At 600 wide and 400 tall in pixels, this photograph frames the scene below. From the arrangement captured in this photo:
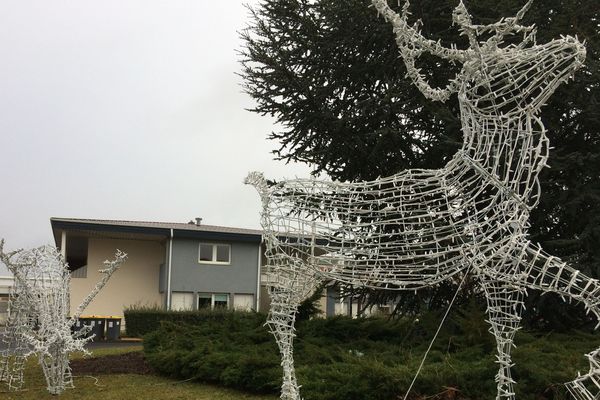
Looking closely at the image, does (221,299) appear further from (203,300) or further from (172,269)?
(172,269)

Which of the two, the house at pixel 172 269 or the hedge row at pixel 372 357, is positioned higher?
the house at pixel 172 269

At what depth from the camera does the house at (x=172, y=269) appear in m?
25.1

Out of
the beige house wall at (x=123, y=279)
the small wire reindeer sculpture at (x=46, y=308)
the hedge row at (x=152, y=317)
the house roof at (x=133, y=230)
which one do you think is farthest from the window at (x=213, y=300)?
the small wire reindeer sculpture at (x=46, y=308)

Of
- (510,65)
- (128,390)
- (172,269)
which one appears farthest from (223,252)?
(510,65)

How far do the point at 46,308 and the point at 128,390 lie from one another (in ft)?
5.30

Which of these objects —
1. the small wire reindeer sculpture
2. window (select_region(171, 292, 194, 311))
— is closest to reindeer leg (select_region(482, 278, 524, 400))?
the small wire reindeer sculpture

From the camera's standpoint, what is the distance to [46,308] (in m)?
8.02

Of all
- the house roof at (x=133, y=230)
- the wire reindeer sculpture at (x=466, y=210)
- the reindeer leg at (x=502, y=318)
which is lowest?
the reindeer leg at (x=502, y=318)

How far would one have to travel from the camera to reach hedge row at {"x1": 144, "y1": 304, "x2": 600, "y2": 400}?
640cm

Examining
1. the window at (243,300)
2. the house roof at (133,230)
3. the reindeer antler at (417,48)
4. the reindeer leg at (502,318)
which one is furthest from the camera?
the window at (243,300)

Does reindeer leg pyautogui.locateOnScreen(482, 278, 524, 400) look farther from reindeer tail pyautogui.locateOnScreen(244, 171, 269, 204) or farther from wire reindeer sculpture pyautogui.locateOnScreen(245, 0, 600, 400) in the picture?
reindeer tail pyautogui.locateOnScreen(244, 171, 269, 204)

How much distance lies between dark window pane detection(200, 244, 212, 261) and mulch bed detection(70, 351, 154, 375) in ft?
→ 42.7

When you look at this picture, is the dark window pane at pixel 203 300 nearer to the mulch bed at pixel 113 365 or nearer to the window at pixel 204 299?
the window at pixel 204 299

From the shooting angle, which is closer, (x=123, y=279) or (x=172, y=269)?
(x=172, y=269)
